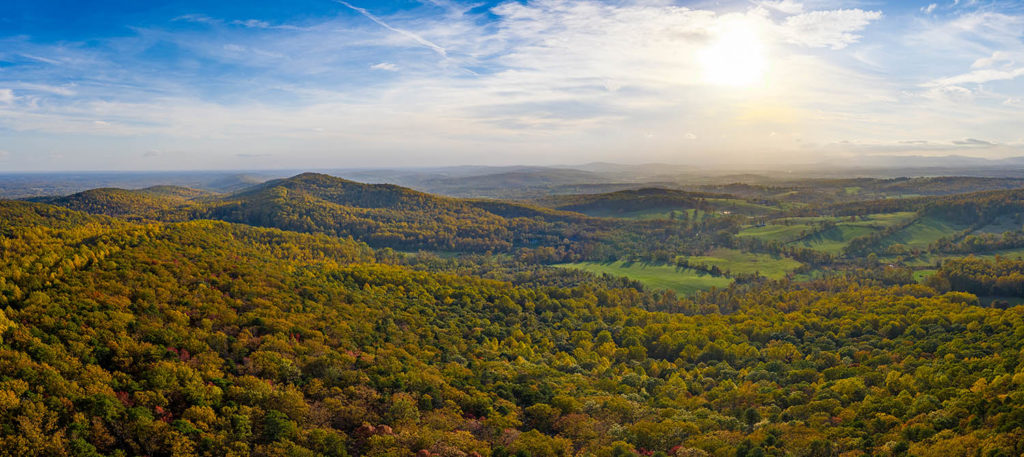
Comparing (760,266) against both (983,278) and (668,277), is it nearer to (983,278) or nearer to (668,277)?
(668,277)

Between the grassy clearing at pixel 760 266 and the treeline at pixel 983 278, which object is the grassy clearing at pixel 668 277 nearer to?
the grassy clearing at pixel 760 266

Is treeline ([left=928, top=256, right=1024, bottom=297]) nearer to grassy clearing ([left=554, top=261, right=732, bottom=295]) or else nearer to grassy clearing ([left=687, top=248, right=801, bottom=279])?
grassy clearing ([left=687, top=248, right=801, bottom=279])

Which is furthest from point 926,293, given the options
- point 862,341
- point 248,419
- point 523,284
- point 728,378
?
point 248,419

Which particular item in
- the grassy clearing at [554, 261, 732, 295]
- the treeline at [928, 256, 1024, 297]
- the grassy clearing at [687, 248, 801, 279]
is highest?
the treeline at [928, 256, 1024, 297]

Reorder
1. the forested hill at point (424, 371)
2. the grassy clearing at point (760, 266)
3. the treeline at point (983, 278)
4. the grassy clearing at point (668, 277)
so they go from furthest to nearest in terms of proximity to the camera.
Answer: the grassy clearing at point (760, 266)
the grassy clearing at point (668, 277)
the treeline at point (983, 278)
the forested hill at point (424, 371)

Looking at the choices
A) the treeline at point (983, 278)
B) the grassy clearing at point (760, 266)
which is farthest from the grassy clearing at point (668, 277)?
the treeline at point (983, 278)

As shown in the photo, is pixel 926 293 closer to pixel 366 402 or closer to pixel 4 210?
pixel 366 402

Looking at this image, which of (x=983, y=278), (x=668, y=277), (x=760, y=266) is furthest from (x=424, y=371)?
(x=760, y=266)

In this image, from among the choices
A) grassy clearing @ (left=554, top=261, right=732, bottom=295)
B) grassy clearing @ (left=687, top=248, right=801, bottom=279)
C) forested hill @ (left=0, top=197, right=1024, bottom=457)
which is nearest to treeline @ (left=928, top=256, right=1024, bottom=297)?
forested hill @ (left=0, top=197, right=1024, bottom=457)
